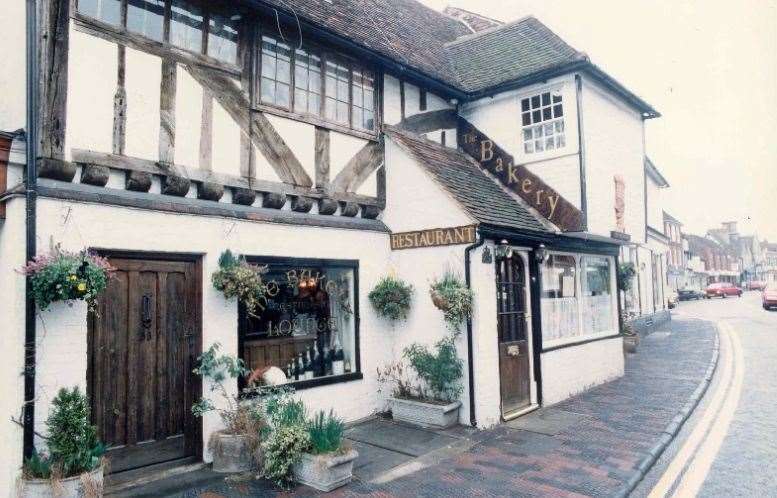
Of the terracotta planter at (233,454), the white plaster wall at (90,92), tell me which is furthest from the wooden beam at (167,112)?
the terracotta planter at (233,454)

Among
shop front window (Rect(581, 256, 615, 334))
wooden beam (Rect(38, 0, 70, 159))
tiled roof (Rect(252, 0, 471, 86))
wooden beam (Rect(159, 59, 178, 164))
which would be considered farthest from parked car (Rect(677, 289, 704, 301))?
wooden beam (Rect(38, 0, 70, 159))

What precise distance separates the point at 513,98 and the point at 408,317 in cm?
514

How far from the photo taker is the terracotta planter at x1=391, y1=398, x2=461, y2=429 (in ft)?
25.0

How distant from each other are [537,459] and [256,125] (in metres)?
5.85

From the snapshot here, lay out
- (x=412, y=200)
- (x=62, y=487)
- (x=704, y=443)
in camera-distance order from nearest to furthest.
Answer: (x=62, y=487), (x=704, y=443), (x=412, y=200)

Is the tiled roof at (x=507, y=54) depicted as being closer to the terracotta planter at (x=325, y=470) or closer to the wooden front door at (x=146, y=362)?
the wooden front door at (x=146, y=362)

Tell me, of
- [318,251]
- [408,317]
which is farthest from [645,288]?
[318,251]

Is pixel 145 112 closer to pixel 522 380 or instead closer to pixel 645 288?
pixel 522 380

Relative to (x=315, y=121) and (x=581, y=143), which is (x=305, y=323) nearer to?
(x=315, y=121)

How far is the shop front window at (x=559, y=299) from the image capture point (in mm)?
9812

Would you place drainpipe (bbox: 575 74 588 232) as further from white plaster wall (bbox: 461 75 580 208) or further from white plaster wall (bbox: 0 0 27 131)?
white plaster wall (bbox: 0 0 27 131)

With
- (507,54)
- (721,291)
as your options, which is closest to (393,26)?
(507,54)

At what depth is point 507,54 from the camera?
11.3m

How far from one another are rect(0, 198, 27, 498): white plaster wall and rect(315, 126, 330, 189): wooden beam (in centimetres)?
395
